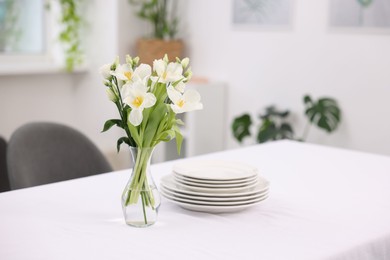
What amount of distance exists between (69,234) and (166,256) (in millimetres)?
249

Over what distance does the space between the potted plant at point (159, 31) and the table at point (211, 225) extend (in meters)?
2.59

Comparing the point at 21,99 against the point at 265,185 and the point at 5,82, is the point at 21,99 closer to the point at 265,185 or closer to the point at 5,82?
the point at 5,82

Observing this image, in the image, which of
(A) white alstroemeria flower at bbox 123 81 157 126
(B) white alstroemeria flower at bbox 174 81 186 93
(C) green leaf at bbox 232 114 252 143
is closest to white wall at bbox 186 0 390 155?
(C) green leaf at bbox 232 114 252 143

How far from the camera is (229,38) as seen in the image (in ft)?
14.4

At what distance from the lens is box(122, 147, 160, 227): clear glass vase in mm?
1359

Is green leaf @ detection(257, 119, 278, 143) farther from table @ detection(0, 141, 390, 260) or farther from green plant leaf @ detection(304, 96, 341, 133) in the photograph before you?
table @ detection(0, 141, 390, 260)

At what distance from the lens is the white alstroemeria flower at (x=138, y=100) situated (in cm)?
130

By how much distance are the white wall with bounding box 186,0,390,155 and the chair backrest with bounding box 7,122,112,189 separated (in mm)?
1903

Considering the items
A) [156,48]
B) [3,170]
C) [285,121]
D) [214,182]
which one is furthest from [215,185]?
[156,48]

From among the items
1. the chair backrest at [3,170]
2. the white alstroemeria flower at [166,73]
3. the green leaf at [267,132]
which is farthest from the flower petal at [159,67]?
the green leaf at [267,132]

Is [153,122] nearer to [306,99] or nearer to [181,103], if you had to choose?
[181,103]

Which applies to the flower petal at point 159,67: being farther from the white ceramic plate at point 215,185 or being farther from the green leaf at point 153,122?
the white ceramic plate at point 215,185

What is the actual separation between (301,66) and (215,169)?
2365 millimetres

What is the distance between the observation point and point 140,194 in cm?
136
